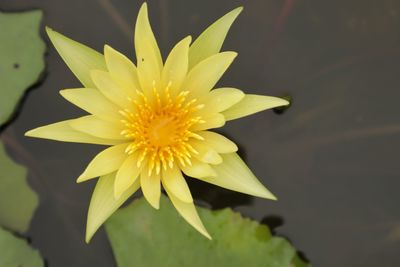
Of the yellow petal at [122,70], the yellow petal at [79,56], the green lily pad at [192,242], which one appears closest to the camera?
the yellow petal at [122,70]

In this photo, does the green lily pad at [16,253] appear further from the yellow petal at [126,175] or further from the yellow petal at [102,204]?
the yellow petal at [126,175]

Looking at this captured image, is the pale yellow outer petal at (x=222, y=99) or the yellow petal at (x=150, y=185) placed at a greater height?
the pale yellow outer petal at (x=222, y=99)

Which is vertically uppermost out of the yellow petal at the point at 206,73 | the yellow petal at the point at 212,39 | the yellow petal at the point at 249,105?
the yellow petal at the point at 212,39

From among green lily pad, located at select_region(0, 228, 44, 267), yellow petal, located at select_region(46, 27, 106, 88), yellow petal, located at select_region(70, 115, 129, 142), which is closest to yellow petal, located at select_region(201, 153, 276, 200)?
yellow petal, located at select_region(70, 115, 129, 142)

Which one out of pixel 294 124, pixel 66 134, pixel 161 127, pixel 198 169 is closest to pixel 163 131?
pixel 161 127

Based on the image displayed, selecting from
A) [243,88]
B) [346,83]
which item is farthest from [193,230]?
[346,83]

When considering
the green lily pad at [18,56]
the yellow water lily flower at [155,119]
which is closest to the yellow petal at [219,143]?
the yellow water lily flower at [155,119]
